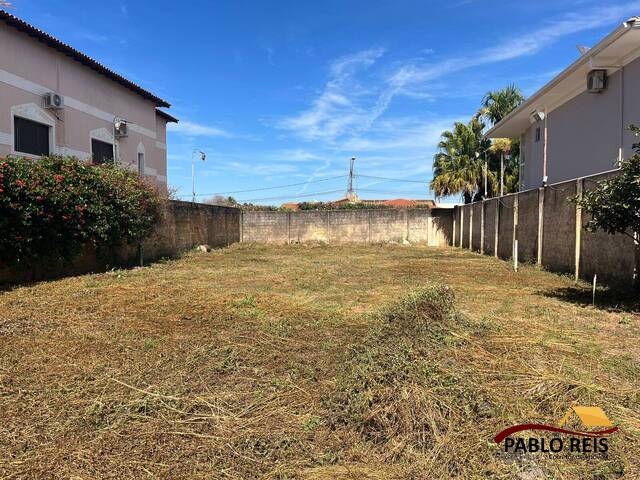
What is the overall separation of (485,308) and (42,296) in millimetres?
7118

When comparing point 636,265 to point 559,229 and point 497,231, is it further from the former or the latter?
point 497,231

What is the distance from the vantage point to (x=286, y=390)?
10.7 ft

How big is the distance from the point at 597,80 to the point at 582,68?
45cm

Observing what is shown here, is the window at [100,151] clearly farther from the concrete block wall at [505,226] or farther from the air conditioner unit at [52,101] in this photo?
the concrete block wall at [505,226]

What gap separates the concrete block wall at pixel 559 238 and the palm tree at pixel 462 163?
6.64m

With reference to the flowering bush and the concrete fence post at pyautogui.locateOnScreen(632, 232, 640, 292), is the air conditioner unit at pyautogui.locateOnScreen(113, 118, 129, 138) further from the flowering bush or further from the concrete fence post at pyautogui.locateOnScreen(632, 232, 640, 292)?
the concrete fence post at pyautogui.locateOnScreen(632, 232, 640, 292)

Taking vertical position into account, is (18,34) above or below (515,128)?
above

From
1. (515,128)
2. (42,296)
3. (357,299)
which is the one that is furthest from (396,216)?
(42,296)

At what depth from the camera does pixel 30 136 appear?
12.0 m

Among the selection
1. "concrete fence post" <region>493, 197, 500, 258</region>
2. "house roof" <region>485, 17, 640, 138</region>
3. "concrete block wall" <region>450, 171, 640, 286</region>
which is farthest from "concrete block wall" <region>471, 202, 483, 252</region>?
"house roof" <region>485, 17, 640, 138</region>

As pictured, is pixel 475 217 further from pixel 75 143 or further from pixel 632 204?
pixel 75 143

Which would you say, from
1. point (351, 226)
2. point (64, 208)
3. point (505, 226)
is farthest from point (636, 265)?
point (351, 226)

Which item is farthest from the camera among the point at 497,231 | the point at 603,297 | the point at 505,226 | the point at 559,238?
the point at 497,231

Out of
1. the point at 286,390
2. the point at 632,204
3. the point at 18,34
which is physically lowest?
the point at 286,390
